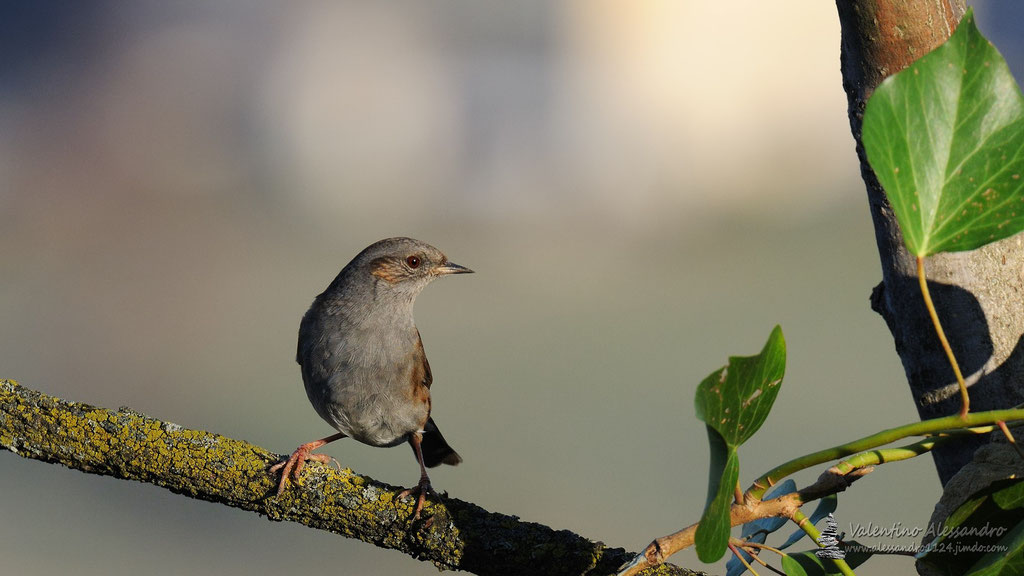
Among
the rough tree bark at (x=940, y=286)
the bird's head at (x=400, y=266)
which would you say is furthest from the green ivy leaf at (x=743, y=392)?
the bird's head at (x=400, y=266)

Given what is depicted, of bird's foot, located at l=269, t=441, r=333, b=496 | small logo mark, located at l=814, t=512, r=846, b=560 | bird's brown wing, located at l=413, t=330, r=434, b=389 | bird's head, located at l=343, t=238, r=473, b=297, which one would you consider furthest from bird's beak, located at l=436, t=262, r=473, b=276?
small logo mark, located at l=814, t=512, r=846, b=560

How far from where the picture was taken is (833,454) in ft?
3.56

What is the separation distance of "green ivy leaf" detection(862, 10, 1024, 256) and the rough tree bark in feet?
1.84

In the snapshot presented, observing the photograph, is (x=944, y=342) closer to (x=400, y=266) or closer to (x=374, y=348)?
(x=374, y=348)

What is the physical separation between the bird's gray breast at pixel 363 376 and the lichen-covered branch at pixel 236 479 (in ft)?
3.32

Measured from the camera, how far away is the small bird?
316 centimetres

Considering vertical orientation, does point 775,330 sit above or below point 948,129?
below

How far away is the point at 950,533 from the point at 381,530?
4.06ft

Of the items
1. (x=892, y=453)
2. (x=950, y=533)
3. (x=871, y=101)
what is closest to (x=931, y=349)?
(x=950, y=533)

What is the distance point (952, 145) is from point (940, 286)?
639mm

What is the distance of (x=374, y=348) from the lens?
126 inches

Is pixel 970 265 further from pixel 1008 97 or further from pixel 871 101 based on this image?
pixel 871 101

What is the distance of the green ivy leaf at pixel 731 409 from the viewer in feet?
3.44

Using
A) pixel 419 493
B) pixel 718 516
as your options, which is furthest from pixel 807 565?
pixel 419 493
